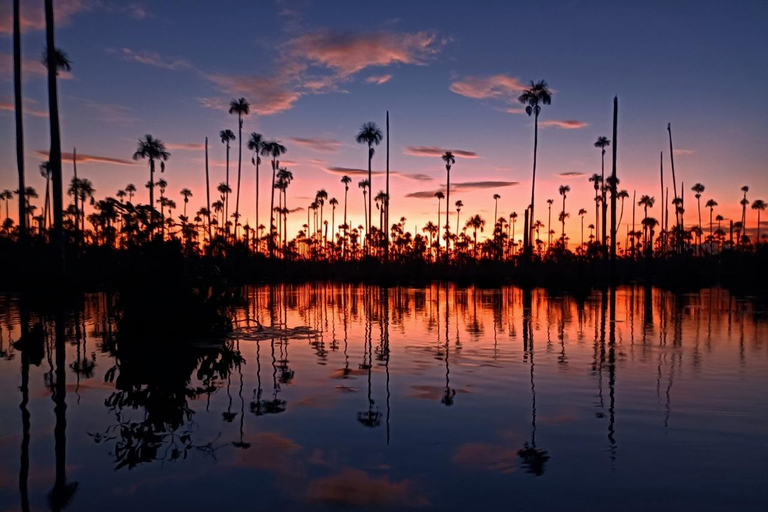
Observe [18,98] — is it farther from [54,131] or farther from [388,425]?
[388,425]

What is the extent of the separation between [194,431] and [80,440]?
1338 mm

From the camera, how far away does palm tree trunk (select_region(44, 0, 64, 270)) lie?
28812mm

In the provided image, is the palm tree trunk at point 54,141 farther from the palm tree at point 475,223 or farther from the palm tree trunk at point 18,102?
the palm tree at point 475,223

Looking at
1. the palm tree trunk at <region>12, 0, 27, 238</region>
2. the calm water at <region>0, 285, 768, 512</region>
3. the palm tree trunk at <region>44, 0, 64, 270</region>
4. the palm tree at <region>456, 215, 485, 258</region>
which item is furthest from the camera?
the palm tree at <region>456, 215, 485, 258</region>

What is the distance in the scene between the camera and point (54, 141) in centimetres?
2950

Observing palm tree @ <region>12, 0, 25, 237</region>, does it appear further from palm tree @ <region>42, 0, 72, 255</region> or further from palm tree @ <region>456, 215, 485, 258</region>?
palm tree @ <region>456, 215, 485, 258</region>

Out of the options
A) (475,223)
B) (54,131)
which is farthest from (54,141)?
(475,223)

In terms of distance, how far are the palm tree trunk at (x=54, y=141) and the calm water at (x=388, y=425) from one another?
16214 millimetres

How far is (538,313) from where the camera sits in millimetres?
24062

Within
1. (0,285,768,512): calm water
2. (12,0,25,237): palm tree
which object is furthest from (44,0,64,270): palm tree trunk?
(0,285,768,512): calm water

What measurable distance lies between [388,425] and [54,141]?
94.9 feet

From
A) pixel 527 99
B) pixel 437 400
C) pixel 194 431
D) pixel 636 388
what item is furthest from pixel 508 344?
pixel 527 99

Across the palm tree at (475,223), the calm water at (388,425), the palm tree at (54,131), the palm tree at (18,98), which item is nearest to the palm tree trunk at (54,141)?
the palm tree at (54,131)

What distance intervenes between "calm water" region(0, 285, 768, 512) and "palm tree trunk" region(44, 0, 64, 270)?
53.2 ft
